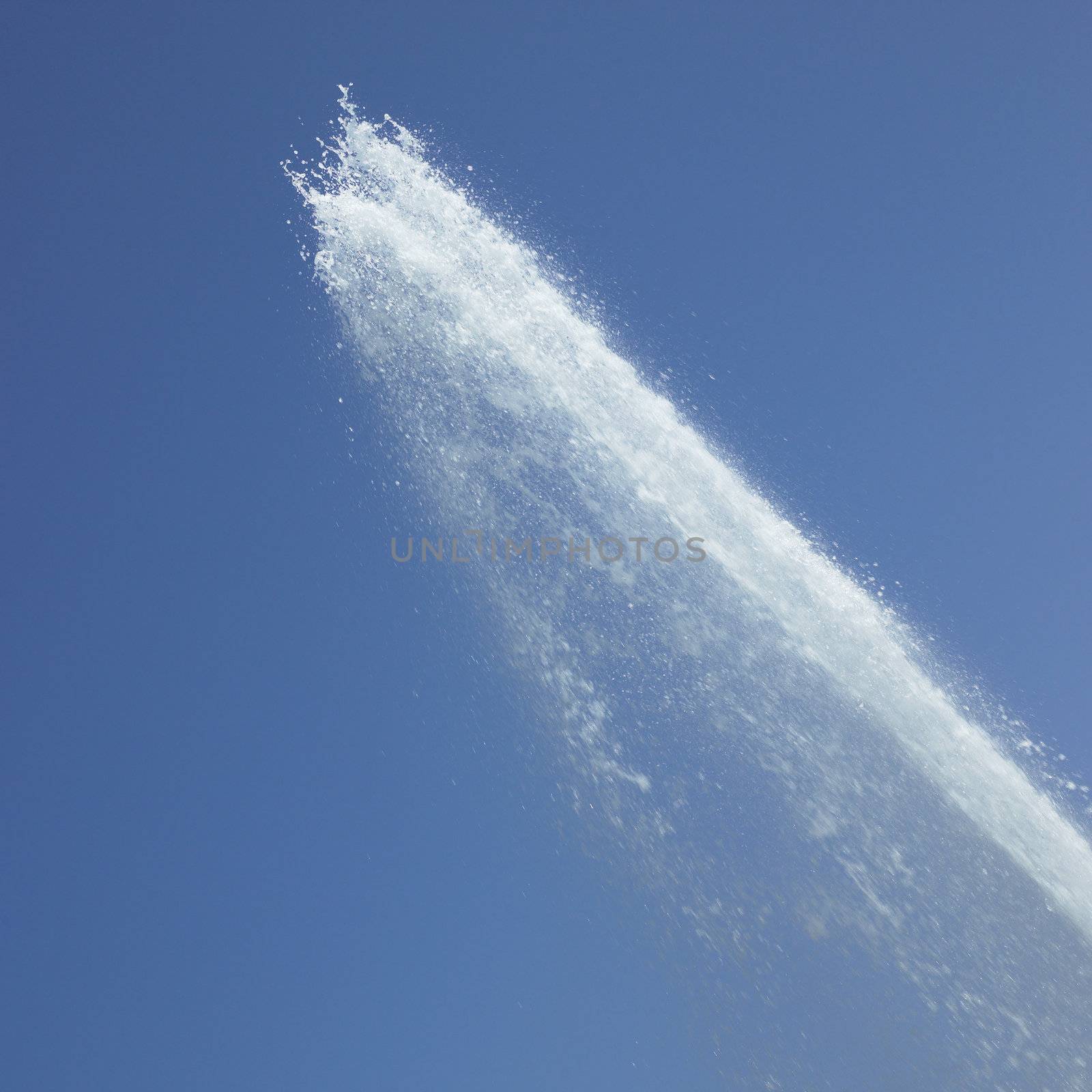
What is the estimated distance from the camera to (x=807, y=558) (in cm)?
838

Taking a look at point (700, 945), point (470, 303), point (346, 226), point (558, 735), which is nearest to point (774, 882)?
point (700, 945)

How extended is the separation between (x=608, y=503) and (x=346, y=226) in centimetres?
279

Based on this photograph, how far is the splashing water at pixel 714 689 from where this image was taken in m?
7.57

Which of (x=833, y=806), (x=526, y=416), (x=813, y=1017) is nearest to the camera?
(x=813, y=1017)

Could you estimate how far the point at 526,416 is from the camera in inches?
334

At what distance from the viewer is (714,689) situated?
26.6ft

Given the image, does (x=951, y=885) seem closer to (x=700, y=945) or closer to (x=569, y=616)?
(x=700, y=945)

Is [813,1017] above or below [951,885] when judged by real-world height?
below

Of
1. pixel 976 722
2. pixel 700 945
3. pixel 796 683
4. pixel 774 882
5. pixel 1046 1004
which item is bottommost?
pixel 700 945

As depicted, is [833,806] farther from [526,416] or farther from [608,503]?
[526,416]

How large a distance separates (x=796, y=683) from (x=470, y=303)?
376cm

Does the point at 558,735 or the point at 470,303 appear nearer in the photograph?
the point at 558,735

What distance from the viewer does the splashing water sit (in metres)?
7.57

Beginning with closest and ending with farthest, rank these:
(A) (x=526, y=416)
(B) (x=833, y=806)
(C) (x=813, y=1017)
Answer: (C) (x=813, y=1017)
(B) (x=833, y=806)
(A) (x=526, y=416)
